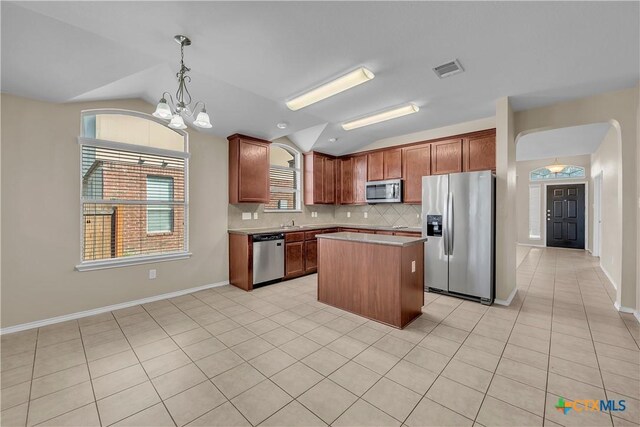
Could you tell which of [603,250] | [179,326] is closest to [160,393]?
[179,326]

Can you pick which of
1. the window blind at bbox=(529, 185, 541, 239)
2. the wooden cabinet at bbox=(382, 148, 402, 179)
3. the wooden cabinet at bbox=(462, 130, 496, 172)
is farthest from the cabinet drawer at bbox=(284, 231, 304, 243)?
the window blind at bbox=(529, 185, 541, 239)

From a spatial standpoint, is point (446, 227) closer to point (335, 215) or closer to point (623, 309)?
point (623, 309)

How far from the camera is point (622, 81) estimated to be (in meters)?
2.94

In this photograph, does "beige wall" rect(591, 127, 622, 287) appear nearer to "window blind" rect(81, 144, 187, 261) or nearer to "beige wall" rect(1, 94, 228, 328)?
"window blind" rect(81, 144, 187, 261)

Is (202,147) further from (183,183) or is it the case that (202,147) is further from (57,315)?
(57,315)

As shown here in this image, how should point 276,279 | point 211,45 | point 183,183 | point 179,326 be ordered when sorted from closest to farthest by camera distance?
point 211,45 → point 179,326 → point 183,183 → point 276,279

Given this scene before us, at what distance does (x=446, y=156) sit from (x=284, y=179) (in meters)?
3.10

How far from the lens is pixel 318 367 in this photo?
2.16 metres

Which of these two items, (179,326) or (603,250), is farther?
(603,250)

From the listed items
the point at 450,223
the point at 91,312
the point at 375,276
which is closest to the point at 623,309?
the point at 450,223

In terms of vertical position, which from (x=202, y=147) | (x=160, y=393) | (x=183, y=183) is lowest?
(x=160, y=393)

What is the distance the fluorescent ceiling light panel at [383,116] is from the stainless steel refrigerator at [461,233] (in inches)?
40.9

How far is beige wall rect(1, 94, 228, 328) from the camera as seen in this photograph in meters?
2.76

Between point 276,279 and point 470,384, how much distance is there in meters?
3.25
